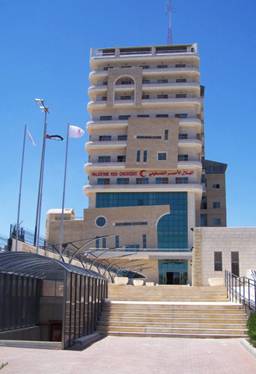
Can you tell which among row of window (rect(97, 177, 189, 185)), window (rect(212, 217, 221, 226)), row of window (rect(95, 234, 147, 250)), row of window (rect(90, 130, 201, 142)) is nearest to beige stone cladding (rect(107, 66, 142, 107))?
row of window (rect(90, 130, 201, 142))

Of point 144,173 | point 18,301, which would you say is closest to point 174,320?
point 18,301

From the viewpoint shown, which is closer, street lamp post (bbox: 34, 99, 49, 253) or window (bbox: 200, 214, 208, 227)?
street lamp post (bbox: 34, 99, 49, 253)

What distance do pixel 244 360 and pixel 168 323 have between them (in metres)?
7.18

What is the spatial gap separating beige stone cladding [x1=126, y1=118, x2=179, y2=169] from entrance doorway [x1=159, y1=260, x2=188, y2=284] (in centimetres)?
1524

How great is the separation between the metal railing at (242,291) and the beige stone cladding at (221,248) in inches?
463

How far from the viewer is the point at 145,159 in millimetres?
81125

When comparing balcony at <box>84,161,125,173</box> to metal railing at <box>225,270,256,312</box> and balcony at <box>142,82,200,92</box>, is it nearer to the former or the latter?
balcony at <box>142,82,200,92</box>

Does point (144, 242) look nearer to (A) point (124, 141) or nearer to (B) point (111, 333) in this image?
(A) point (124, 141)

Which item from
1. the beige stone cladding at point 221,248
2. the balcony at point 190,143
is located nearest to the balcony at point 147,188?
the balcony at point 190,143

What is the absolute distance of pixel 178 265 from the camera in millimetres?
75312

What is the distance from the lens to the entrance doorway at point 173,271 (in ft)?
246

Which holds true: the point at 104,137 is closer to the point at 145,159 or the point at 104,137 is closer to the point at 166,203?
the point at 145,159

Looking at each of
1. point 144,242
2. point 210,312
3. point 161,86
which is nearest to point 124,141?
point 161,86

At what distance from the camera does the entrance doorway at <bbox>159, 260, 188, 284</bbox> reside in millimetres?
74938
